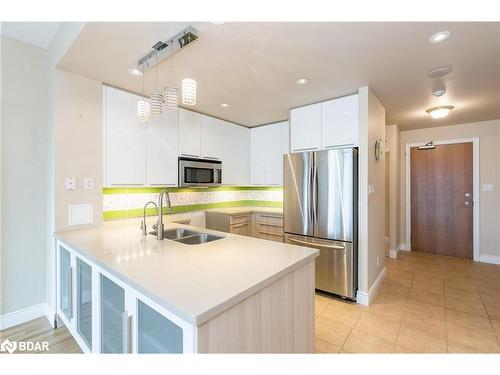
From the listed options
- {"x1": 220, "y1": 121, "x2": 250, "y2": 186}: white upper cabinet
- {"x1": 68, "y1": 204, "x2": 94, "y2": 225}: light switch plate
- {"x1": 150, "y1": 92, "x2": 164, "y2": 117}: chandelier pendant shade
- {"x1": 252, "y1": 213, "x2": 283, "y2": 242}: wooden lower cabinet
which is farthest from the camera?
{"x1": 220, "y1": 121, "x2": 250, "y2": 186}: white upper cabinet

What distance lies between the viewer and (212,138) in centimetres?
355

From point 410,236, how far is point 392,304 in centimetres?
263

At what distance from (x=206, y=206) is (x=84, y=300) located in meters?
2.33

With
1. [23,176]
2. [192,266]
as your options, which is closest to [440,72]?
[192,266]

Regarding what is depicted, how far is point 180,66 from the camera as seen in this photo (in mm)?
2045

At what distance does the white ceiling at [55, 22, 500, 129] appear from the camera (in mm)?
1575

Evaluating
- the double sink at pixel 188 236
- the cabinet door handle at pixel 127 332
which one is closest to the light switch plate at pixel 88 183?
Result: the double sink at pixel 188 236

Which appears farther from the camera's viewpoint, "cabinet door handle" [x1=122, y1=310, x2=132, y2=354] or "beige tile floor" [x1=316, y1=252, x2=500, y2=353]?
"beige tile floor" [x1=316, y1=252, x2=500, y2=353]

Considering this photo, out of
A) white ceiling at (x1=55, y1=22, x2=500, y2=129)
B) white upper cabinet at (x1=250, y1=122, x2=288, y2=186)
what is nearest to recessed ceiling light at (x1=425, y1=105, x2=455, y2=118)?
white ceiling at (x1=55, y1=22, x2=500, y2=129)

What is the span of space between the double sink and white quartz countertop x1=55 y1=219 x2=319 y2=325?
0.18 metres

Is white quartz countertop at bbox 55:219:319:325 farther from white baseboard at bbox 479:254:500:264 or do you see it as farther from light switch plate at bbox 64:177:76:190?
white baseboard at bbox 479:254:500:264

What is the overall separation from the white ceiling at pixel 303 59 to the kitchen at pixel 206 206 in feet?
0.07

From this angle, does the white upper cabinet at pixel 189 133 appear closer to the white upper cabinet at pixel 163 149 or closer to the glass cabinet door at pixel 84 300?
the white upper cabinet at pixel 163 149
